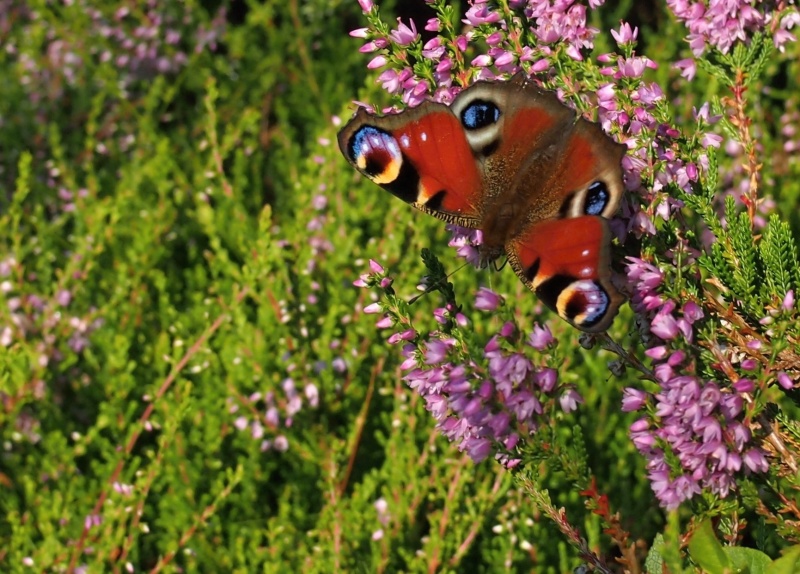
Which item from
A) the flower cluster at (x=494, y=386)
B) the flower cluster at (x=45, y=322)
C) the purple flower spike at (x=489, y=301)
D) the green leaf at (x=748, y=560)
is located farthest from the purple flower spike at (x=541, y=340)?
the flower cluster at (x=45, y=322)

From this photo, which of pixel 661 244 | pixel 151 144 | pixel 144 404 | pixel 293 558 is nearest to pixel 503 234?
pixel 661 244

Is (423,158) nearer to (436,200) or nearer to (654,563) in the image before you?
(436,200)

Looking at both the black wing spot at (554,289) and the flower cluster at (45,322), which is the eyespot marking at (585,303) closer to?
the black wing spot at (554,289)

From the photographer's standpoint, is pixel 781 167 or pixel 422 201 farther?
pixel 781 167

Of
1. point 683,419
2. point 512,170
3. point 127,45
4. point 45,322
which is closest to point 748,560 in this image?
point 683,419

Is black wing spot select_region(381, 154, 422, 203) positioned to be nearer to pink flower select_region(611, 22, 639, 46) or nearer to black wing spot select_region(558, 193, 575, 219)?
black wing spot select_region(558, 193, 575, 219)

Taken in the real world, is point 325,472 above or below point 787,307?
below

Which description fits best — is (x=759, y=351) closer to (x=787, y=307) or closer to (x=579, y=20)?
(x=787, y=307)
